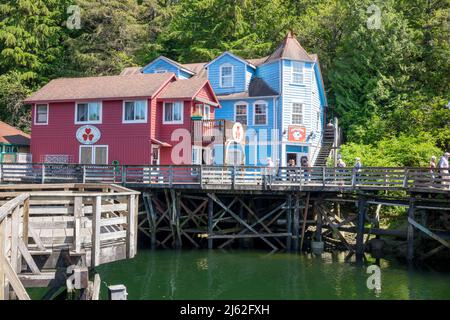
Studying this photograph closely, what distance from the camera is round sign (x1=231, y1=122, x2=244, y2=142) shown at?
92.1 ft

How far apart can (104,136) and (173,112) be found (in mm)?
3796

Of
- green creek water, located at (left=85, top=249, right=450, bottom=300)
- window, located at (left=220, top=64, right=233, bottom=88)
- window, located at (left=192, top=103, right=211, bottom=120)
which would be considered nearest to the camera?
green creek water, located at (left=85, top=249, right=450, bottom=300)

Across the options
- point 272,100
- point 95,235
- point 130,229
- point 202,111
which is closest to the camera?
point 95,235

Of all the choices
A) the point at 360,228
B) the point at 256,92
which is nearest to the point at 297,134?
the point at 256,92

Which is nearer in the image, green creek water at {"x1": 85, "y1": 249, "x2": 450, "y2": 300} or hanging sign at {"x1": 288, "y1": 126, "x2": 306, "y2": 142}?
green creek water at {"x1": 85, "y1": 249, "x2": 450, "y2": 300}

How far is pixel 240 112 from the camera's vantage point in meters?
32.8

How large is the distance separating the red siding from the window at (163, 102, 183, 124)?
1185 millimetres

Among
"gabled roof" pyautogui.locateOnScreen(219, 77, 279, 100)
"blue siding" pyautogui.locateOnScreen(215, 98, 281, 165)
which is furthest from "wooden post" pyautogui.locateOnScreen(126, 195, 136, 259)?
"gabled roof" pyautogui.locateOnScreen(219, 77, 279, 100)

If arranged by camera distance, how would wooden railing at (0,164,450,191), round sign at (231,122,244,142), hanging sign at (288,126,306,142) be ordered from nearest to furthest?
wooden railing at (0,164,450,191) < round sign at (231,122,244,142) < hanging sign at (288,126,306,142)

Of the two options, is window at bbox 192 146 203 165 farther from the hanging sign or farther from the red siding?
the hanging sign

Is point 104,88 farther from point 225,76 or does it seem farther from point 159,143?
point 225,76

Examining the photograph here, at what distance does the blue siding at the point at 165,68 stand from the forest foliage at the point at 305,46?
755cm

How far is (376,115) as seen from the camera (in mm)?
33969

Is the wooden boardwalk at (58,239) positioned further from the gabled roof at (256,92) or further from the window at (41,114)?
the gabled roof at (256,92)
